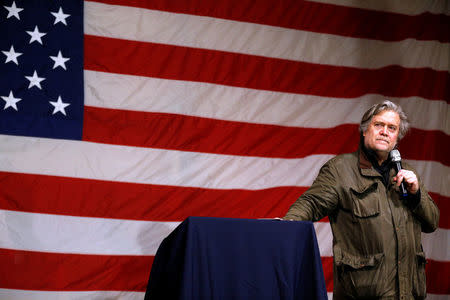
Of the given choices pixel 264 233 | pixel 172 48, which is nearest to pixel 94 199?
pixel 172 48

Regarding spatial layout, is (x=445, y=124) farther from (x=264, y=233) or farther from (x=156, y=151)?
(x=264, y=233)

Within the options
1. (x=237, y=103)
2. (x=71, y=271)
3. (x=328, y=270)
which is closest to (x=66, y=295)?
(x=71, y=271)

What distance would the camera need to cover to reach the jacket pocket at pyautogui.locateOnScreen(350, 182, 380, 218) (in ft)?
8.31

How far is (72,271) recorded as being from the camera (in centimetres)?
351

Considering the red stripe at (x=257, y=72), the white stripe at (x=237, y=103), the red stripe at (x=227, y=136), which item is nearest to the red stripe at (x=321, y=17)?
the red stripe at (x=257, y=72)

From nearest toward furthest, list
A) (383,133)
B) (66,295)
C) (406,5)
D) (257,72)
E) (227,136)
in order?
1. (383,133)
2. (66,295)
3. (227,136)
4. (257,72)
5. (406,5)

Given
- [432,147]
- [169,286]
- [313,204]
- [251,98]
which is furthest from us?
[432,147]

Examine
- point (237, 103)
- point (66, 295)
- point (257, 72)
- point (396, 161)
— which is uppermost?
point (257, 72)

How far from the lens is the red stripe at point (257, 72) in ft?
12.3

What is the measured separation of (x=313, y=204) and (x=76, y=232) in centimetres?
182

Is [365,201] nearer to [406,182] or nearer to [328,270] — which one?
[406,182]

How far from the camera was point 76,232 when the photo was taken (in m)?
3.54

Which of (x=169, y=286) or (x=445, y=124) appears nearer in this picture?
(x=169, y=286)

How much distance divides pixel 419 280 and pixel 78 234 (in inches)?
90.1
